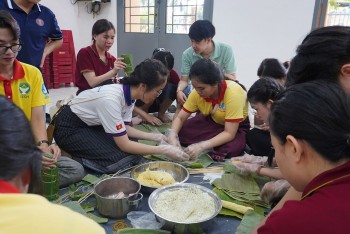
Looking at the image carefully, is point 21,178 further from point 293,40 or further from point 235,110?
point 293,40

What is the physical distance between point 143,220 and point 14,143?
110cm

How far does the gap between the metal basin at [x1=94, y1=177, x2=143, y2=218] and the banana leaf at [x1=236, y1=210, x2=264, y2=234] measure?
545 millimetres

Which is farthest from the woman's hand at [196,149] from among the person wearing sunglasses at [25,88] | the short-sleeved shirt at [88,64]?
the short-sleeved shirt at [88,64]

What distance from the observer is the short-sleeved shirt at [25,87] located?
1.70m

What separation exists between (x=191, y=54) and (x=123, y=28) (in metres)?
3.27

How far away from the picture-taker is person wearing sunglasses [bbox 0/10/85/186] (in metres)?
1.59

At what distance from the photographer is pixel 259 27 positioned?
13.9 feet

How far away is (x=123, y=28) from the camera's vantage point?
6.11 meters

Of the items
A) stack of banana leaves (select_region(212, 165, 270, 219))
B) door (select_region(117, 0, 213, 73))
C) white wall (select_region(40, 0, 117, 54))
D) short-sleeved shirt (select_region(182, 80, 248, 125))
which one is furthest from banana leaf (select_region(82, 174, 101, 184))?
white wall (select_region(40, 0, 117, 54))

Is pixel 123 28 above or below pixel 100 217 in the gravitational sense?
above

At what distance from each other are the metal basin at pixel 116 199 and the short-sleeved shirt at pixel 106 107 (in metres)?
0.36

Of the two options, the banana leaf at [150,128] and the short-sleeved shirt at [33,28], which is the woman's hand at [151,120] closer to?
the banana leaf at [150,128]

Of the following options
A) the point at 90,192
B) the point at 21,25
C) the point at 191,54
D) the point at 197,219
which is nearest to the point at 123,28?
the point at 191,54

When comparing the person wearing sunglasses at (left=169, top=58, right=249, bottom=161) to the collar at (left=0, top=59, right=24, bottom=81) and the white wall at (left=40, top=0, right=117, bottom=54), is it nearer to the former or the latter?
the collar at (left=0, top=59, right=24, bottom=81)
